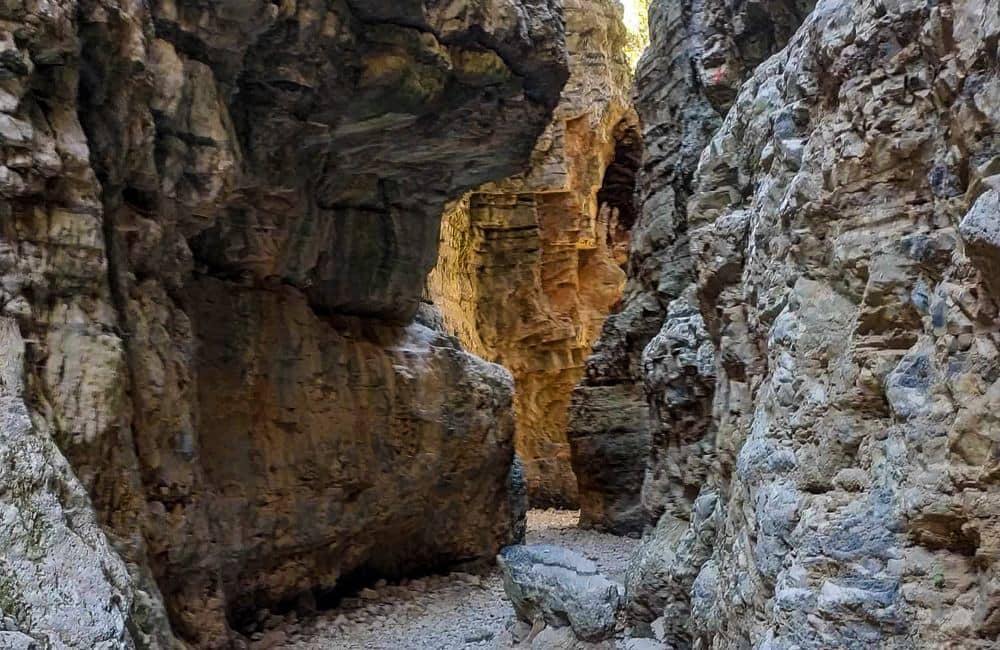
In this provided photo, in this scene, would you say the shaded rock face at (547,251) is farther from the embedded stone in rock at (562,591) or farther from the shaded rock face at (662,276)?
the embedded stone in rock at (562,591)

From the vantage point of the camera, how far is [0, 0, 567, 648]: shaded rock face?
4.51 metres

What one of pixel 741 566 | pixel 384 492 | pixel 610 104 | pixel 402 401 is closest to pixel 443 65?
pixel 402 401

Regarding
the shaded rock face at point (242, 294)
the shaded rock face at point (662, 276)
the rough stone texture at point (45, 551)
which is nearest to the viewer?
the rough stone texture at point (45, 551)

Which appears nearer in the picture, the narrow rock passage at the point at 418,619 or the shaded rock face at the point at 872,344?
the shaded rock face at the point at 872,344

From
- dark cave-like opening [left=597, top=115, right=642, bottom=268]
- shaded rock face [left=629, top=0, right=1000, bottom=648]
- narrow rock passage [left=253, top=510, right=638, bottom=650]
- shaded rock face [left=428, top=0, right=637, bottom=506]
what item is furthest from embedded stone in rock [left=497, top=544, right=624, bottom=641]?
dark cave-like opening [left=597, top=115, right=642, bottom=268]

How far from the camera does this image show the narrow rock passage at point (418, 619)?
321 inches

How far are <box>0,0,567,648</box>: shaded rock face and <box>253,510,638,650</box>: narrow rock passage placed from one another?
0.43 meters

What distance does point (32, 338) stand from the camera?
4.51 m

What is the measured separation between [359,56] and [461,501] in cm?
602

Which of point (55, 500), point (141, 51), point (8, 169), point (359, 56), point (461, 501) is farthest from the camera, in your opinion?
point (461, 501)

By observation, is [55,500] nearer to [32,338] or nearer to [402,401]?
[32,338]

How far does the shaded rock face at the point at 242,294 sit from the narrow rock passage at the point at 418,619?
1.42 feet

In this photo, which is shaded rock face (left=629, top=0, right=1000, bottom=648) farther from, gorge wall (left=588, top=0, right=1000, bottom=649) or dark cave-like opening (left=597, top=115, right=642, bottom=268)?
dark cave-like opening (left=597, top=115, right=642, bottom=268)

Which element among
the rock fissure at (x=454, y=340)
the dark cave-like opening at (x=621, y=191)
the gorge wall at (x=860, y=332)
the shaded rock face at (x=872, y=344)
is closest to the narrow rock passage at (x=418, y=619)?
the rock fissure at (x=454, y=340)
